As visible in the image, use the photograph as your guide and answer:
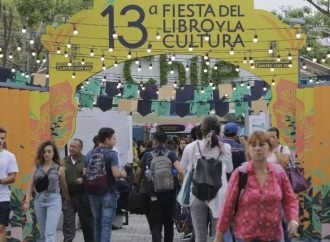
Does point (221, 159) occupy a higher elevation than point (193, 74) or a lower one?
lower

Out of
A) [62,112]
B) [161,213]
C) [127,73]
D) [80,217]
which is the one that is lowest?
[80,217]

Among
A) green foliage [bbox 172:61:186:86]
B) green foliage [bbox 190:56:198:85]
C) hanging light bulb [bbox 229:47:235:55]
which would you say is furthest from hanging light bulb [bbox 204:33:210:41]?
green foliage [bbox 190:56:198:85]

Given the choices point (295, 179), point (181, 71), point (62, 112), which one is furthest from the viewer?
point (181, 71)

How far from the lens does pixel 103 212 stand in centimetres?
995

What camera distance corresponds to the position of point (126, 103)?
1908 centimetres

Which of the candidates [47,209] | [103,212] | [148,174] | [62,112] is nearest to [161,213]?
[148,174]

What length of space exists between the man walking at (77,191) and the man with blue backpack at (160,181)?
0.88 metres

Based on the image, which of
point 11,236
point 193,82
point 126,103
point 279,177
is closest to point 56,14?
point 193,82

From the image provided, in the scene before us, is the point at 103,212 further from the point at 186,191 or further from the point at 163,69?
the point at 163,69

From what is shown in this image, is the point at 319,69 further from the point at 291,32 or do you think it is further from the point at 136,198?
the point at 136,198

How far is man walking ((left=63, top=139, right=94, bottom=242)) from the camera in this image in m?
10.8

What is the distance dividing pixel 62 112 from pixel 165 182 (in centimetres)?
721

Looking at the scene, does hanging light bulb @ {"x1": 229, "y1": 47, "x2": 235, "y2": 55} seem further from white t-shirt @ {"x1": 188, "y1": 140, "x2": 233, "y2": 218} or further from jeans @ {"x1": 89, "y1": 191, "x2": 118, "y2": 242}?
white t-shirt @ {"x1": 188, "y1": 140, "x2": 233, "y2": 218}

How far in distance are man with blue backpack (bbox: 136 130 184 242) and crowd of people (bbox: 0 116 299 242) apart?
13 millimetres
